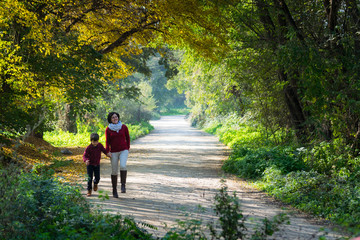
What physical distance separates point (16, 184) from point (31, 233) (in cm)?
74

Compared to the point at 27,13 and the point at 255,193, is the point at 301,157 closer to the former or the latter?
the point at 255,193

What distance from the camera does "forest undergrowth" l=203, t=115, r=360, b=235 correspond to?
734 cm

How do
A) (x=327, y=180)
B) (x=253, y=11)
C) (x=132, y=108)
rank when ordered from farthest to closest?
(x=132, y=108), (x=253, y=11), (x=327, y=180)

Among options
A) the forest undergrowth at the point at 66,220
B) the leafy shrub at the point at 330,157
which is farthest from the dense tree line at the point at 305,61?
the forest undergrowth at the point at 66,220

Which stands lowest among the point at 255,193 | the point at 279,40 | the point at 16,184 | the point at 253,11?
the point at 255,193

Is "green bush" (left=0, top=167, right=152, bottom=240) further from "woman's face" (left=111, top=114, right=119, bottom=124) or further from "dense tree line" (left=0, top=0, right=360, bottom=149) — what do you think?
"dense tree line" (left=0, top=0, right=360, bottom=149)

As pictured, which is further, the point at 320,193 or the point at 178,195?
the point at 178,195

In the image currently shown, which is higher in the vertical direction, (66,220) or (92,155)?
(92,155)

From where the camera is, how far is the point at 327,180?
8820 mm

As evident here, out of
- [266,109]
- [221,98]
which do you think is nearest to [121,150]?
[266,109]

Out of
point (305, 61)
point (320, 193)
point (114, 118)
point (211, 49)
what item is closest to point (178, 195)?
point (114, 118)

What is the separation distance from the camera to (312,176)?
9.30 m

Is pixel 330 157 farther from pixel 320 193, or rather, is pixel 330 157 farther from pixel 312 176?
pixel 320 193

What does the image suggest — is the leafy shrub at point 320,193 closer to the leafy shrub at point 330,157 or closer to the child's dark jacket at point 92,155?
the leafy shrub at point 330,157
